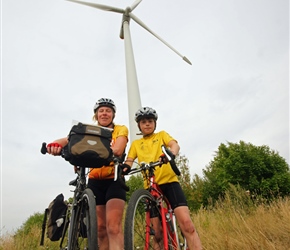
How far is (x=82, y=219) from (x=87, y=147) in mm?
768

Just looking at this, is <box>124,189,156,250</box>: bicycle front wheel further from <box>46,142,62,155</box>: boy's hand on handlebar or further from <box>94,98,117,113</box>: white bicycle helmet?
<box>94,98,117,113</box>: white bicycle helmet

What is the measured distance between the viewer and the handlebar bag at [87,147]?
103 inches

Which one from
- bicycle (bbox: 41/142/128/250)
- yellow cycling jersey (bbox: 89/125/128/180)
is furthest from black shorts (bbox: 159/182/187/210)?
bicycle (bbox: 41/142/128/250)

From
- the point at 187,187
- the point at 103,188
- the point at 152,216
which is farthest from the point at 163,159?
the point at 187,187

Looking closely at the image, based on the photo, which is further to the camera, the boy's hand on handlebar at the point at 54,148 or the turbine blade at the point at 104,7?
the turbine blade at the point at 104,7

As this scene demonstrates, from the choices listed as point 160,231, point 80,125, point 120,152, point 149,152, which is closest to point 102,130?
point 80,125

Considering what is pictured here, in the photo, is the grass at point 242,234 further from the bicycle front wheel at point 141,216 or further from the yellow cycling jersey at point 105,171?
the yellow cycling jersey at point 105,171

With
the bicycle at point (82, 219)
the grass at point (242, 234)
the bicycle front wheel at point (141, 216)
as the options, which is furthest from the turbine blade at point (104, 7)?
the bicycle front wheel at point (141, 216)

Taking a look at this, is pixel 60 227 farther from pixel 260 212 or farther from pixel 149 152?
pixel 260 212

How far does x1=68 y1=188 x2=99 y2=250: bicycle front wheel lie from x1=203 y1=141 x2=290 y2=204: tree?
898 inches

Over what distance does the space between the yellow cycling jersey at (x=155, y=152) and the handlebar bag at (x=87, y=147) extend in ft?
3.35

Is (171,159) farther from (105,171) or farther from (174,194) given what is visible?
(105,171)

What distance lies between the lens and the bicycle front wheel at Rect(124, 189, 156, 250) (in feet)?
8.29

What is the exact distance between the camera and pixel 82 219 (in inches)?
108
